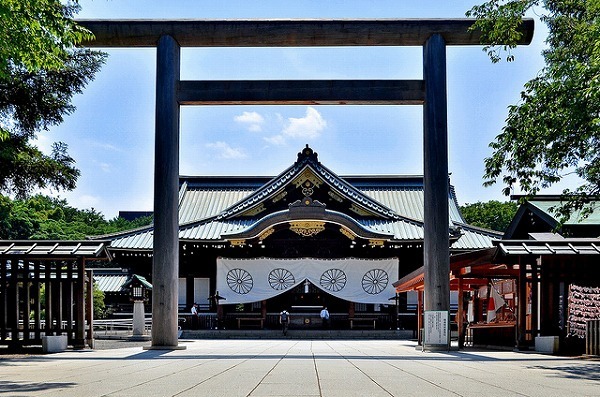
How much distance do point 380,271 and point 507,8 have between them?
20128 millimetres

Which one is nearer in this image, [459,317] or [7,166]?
[7,166]

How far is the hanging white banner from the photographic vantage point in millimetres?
30469

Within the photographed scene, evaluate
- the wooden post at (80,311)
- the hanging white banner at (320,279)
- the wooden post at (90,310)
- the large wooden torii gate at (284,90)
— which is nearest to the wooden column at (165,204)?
the large wooden torii gate at (284,90)

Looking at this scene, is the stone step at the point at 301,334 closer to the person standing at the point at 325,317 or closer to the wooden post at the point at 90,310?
the person standing at the point at 325,317

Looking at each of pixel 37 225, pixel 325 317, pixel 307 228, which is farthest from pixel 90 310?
pixel 37 225

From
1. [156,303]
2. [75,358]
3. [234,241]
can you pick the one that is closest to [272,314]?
[234,241]

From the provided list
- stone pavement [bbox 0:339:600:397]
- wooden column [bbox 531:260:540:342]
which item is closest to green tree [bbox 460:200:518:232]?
wooden column [bbox 531:260:540:342]

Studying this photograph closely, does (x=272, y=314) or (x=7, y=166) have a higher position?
(x=7, y=166)

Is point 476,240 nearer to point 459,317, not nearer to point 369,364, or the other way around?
point 459,317

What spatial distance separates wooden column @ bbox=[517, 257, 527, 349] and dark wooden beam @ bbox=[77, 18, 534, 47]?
465 cm

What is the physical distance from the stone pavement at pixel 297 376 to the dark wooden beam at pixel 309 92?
17.7 feet

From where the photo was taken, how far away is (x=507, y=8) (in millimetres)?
11367

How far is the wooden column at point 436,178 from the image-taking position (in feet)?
49.7

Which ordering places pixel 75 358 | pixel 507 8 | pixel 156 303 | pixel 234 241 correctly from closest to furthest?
pixel 507 8
pixel 75 358
pixel 156 303
pixel 234 241
